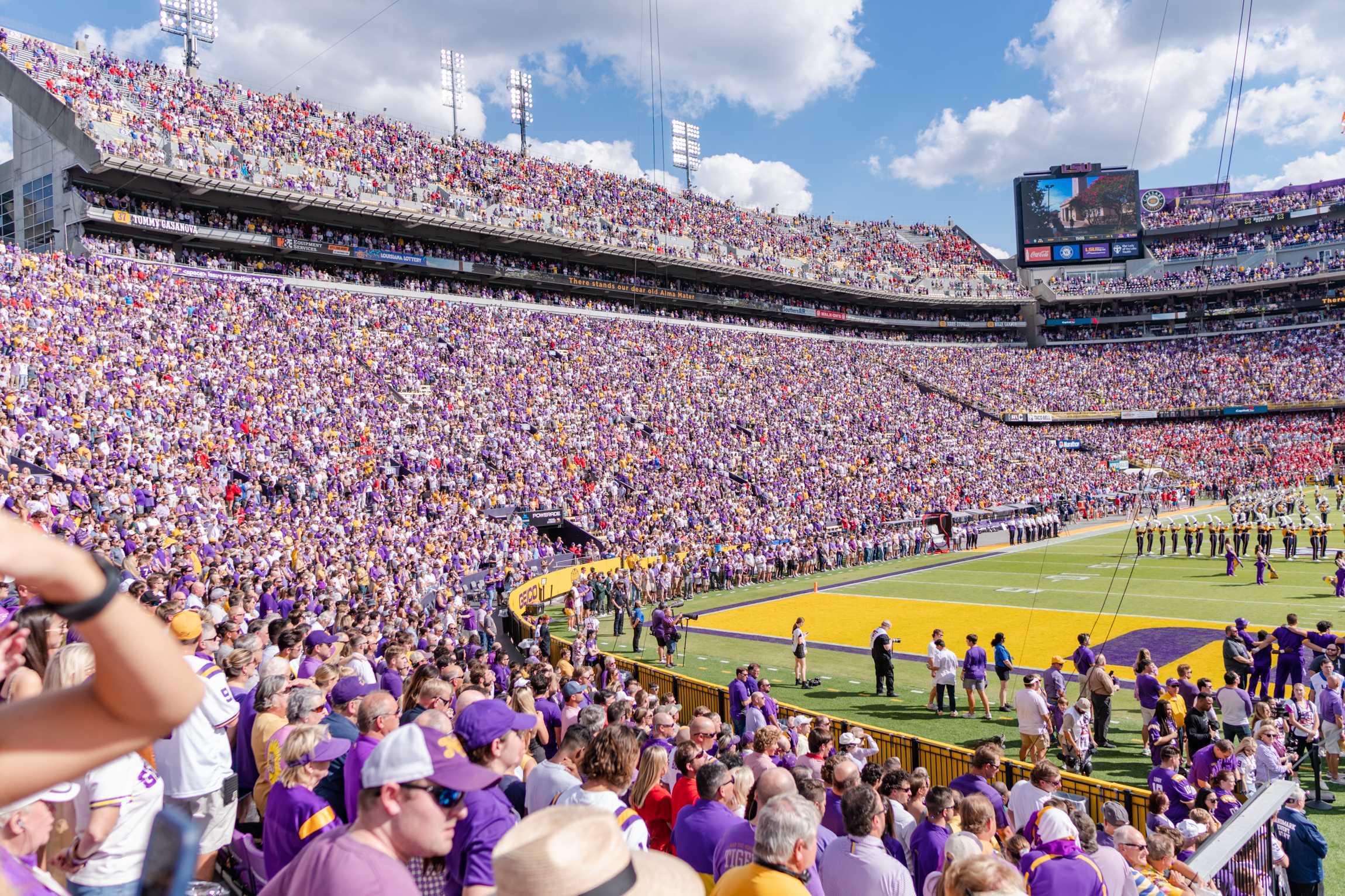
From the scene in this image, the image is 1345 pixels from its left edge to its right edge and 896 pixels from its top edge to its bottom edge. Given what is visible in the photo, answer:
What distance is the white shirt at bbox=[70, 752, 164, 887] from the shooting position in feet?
9.68

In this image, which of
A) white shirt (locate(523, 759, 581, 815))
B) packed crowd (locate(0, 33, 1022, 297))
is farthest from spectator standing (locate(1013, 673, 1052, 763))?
packed crowd (locate(0, 33, 1022, 297))

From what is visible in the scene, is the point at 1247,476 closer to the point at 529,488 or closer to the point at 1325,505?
the point at 1325,505

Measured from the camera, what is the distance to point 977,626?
1925 centimetres

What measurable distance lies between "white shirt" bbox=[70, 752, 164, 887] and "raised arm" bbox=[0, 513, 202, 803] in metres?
1.92

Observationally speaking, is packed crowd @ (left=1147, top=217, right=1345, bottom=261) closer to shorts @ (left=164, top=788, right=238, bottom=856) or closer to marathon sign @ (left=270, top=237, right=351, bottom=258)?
marathon sign @ (left=270, top=237, right=351, bottom=258)

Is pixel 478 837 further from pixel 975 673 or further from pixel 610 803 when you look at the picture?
pixel 975 673

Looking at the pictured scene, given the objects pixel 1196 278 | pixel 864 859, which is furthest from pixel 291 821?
pixel 1196 278

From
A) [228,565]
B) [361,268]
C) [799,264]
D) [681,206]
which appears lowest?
[228,565]

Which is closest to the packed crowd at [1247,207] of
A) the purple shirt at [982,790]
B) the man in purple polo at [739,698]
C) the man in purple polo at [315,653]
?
the man in purple polo at [739,698]

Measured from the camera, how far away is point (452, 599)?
55.4ft

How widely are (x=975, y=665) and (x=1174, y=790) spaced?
219 inches

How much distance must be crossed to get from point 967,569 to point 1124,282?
5291 cm

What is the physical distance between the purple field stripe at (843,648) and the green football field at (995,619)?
0.07m

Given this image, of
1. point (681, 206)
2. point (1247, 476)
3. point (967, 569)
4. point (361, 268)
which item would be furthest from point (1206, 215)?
point (361, 268)
